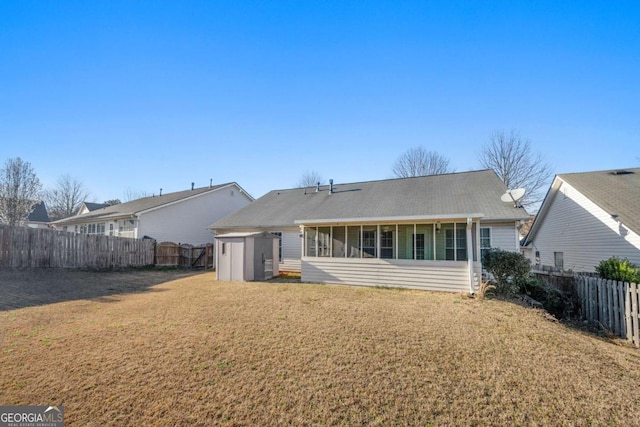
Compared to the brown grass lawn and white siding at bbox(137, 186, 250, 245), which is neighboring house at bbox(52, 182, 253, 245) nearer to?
white siding at bbox(137, 186, 250, 245)

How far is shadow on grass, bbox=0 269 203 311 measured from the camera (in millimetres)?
7893

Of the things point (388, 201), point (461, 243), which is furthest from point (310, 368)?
point (388, 201)

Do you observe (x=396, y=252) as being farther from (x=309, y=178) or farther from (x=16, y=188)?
(x=16, y=188)

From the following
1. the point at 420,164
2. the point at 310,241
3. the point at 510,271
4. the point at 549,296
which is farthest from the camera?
the point at 420,164

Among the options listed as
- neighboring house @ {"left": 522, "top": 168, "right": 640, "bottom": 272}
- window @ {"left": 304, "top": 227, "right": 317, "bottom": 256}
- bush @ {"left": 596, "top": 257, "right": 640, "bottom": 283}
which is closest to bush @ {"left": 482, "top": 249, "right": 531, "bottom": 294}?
bush @ {"left": 596, "top": 257, "right": 640, "bottom": 283}

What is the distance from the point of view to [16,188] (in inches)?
1063

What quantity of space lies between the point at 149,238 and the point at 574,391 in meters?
19.7

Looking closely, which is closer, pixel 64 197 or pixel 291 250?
pixel 291 250

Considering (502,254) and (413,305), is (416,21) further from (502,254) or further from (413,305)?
(413,305)

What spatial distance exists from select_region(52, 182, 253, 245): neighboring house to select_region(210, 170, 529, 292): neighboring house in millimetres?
7202

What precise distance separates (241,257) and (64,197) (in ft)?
142

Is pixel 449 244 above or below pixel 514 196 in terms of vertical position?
below

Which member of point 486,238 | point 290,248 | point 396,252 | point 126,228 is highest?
point 126,228

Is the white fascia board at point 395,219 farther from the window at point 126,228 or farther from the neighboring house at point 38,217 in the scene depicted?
the neighboring house at point 38,217
